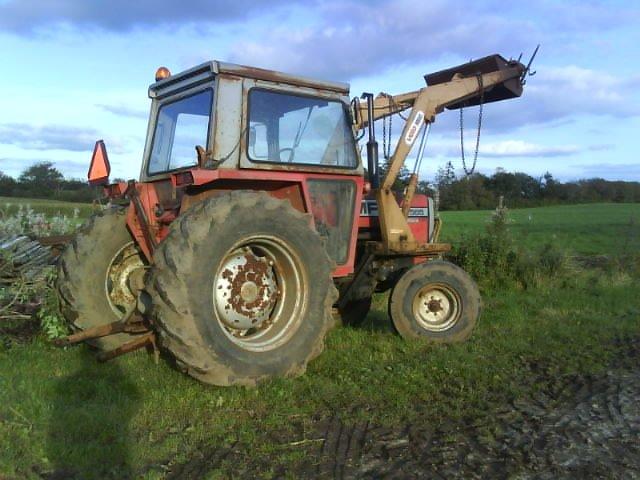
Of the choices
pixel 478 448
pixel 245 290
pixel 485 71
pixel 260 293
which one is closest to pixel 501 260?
pixel 485 71

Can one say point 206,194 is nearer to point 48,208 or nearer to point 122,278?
point 122,278

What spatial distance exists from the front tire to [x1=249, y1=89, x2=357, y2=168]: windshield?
1310 mm

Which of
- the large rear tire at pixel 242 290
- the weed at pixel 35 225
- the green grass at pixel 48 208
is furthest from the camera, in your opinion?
the green grass at pixel 48 208

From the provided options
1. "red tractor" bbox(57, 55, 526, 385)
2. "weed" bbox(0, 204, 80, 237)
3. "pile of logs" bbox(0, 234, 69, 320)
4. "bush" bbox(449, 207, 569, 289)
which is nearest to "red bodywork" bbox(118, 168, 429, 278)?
"red tractor" bbox(57, 55, 526, 385)

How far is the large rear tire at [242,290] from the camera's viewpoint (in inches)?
168

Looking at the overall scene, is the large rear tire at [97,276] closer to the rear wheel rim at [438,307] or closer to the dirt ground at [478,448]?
the dirt ground at [478,448]

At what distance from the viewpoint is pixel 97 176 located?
212 inches

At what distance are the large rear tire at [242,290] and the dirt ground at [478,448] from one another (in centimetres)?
82

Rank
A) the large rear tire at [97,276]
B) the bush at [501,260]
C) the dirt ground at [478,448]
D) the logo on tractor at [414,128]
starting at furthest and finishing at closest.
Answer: the bush at [501,260]
the logo on tractor at [414,128]
the large rear tire at [97,276]
the dirt ground at [478,448]

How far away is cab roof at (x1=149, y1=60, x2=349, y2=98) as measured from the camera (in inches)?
200

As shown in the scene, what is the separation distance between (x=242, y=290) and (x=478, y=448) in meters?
2.10

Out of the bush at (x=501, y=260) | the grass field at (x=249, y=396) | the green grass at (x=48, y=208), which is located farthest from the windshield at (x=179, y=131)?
the bush at (x=501, y=260)

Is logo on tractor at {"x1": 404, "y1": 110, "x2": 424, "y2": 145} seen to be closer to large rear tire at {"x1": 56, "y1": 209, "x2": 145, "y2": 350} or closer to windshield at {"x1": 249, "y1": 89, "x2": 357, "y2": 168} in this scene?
windshield at {"x1": 249, "y1": 89, "x2": 357, "y2": 168}

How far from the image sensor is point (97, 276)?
17.6 feet
